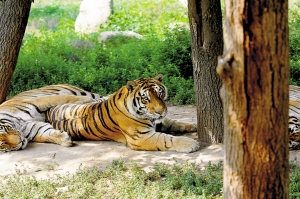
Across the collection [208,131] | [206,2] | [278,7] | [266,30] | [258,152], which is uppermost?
[206,2]

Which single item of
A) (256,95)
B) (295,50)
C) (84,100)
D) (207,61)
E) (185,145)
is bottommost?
(185,145)

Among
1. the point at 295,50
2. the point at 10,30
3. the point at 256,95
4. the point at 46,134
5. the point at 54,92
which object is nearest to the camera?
the point at 256,95

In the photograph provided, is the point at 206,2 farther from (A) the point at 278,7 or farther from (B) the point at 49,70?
(B) the point at 49,70

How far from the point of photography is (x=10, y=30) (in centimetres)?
530

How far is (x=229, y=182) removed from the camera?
2068mm

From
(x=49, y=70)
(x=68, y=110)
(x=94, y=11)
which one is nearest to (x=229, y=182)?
(x=68, y=110)

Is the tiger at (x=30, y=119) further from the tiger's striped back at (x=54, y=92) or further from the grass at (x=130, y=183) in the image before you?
the grass at (x=130, y=183)

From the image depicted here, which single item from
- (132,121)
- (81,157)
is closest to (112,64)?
(132,121)

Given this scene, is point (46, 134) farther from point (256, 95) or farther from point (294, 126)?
point (256, 95)

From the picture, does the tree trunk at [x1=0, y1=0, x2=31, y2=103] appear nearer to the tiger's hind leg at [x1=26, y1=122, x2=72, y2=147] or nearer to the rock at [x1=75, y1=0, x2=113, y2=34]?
the tiger's hind leg at [x1=26, y1=122, x2=72, y2=147]

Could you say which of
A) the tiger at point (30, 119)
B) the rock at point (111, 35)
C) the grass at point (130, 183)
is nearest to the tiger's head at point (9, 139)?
the tiger at point (30, 119)

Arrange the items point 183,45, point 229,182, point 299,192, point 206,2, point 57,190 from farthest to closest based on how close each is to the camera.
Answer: point 183,45, point 206,2, point 57,190, point 299,192, point 229,182

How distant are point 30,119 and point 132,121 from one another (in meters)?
1.75

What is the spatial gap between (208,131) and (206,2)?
1.63 metres
